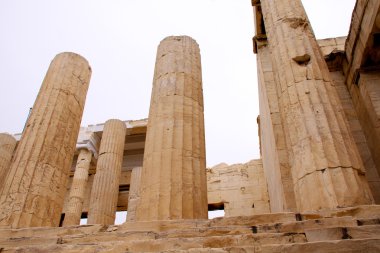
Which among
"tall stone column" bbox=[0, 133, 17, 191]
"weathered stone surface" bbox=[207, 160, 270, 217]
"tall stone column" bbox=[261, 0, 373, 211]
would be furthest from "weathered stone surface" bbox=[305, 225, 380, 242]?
"tall stone column" bbox=[0, 133, 17, 191]

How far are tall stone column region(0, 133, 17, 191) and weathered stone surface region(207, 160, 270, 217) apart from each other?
35.4 ft

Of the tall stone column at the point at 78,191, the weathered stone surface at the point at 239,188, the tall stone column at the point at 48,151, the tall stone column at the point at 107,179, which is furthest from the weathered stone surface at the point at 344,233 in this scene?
the tall stone column at the point at 78,191

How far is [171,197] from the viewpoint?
23.2 feet

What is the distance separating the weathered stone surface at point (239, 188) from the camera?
58.8 feet

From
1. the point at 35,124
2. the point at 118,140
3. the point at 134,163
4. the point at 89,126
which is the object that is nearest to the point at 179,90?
the point at 35,124

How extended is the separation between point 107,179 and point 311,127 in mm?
12186

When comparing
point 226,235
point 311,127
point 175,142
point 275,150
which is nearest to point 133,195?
point 275,150

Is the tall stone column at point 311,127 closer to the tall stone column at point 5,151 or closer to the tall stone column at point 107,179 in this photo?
the tall stone column at point 107,179

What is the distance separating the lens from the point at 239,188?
18672mm

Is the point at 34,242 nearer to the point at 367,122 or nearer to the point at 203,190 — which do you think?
the point at 203,190

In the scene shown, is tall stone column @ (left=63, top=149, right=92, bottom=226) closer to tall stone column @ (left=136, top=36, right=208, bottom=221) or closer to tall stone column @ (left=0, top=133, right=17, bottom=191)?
tall stone column @ (left=0, top=133, right=17, bottom=191)

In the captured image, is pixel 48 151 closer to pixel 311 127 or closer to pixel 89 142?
pixel 311 127

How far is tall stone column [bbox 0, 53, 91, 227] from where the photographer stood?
822 cm

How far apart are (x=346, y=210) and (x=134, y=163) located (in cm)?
2196
